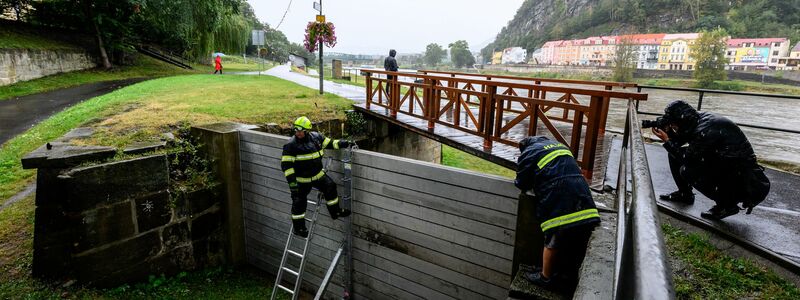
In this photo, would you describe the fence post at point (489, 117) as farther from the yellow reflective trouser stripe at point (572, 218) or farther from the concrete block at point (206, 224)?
the concrete block at point (206, 224)

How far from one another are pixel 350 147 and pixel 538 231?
258 centimetres

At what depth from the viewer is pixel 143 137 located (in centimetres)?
646

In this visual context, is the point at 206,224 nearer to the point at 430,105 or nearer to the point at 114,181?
the point at 114,181

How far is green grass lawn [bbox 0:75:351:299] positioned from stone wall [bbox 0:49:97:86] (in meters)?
8.61

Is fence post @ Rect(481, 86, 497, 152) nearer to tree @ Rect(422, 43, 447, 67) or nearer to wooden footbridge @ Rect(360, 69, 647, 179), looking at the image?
wooden footbridge @ Rect(360, 69, 647, 179)

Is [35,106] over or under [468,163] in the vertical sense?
over

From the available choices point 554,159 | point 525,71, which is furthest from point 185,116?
point 525,71

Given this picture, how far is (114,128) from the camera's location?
277 inches

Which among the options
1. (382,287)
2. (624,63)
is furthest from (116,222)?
(624,63)

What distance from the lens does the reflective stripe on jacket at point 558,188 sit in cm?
315

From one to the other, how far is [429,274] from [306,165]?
2.05 m

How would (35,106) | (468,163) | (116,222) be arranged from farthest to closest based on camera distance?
(468,163) → (35,106) → (116,222)

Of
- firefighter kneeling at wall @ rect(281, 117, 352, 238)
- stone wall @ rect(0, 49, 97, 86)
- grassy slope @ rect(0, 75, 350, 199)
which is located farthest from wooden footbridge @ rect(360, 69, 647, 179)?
stone wall @ rect(0, 49, 97, 86)

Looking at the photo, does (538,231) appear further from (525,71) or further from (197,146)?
(525,71)
